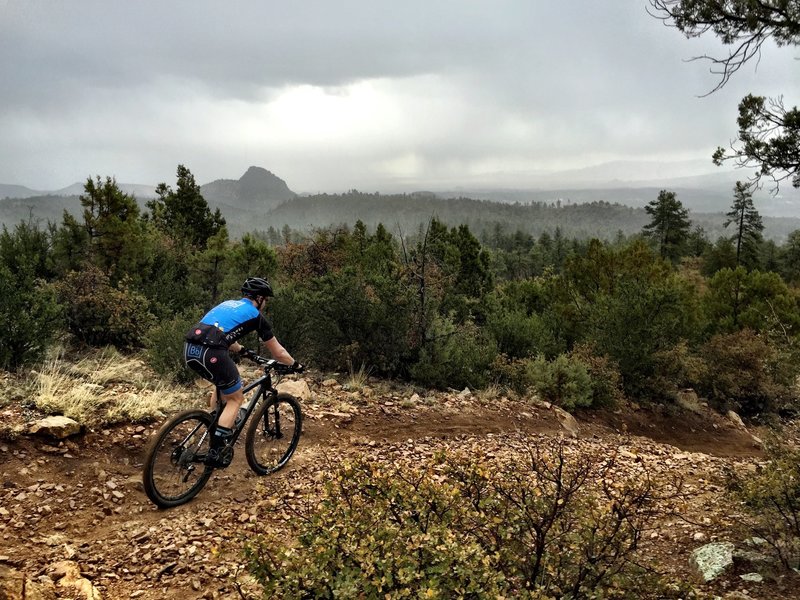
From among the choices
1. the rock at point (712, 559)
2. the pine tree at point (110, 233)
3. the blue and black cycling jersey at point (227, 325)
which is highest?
the pine tree at point (110, 233)

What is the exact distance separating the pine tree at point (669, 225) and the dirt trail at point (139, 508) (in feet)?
119

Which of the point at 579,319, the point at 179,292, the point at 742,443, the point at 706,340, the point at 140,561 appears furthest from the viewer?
the point at 579,319

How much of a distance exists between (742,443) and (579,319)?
8364mm

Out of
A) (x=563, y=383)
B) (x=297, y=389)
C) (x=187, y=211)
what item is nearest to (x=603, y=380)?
(x=563, y=383)

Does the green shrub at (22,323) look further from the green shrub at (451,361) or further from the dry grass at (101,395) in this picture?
the green shrub at (451,361)

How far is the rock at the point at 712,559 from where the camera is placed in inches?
154

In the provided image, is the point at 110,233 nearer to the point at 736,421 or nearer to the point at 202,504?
the point at 202,504

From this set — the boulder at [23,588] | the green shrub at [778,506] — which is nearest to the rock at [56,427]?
the boulder at [23,588]

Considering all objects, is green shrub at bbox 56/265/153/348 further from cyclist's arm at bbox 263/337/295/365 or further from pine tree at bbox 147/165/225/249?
pine tree at bbox 147/165/225/249

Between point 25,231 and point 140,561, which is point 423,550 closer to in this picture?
point 140,561

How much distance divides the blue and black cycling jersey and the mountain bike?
1.42ft

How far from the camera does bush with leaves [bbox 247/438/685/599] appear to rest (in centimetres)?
245

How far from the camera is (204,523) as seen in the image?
4387 mm

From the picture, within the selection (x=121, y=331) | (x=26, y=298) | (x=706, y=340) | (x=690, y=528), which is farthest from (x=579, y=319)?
(x=26, y=298)
